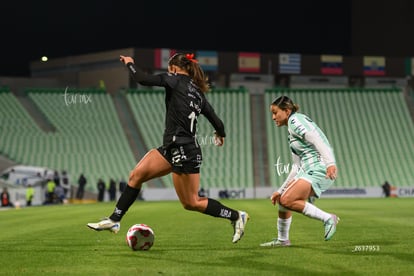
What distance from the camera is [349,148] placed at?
51688 millimetres

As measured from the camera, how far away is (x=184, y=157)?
30.2 ft

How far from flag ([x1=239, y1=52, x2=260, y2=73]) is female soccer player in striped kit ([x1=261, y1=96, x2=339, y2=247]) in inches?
1884

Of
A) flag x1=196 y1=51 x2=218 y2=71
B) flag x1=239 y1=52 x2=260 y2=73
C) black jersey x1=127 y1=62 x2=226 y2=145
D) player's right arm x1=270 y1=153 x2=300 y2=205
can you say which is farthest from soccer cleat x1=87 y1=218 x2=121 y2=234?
flag x1=239 y1=52 x2=260 y2=73

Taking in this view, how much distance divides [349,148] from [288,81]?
10288 millimetres

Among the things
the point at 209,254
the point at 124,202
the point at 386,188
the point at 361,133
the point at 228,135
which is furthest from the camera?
the point at 361,133

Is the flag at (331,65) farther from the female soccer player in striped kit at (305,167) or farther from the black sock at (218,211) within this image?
the black sock at (218,211)

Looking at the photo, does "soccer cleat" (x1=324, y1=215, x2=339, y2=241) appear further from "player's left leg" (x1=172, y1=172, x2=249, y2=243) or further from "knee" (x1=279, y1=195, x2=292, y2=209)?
"player's left leg" (x1=172, y1=172, x2=249, y2=243)

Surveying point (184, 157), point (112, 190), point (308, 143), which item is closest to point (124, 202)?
point (184, 157)

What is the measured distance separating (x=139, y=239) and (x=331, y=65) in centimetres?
5087

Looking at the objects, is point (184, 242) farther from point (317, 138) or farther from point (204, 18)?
point (204, 18)

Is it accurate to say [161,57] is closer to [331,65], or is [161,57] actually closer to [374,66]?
[331,65]

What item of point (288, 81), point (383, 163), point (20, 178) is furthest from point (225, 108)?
point (20, 178)

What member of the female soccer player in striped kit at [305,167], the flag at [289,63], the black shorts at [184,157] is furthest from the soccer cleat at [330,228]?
the flag at [289,63]

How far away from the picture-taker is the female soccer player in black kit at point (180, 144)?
9.23 metres
